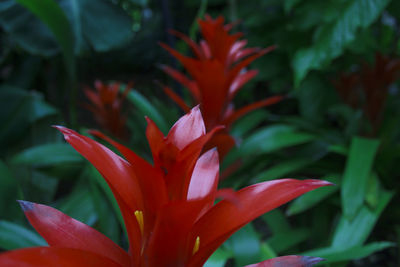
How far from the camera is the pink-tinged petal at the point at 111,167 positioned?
350 mm

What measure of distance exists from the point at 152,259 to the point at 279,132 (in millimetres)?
1103

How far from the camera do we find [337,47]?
132 cm

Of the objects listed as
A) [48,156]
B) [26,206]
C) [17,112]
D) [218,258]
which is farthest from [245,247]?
[17,112]

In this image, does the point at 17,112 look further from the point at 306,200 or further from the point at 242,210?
the point at 242,210

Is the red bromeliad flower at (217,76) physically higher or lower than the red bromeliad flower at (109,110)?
higher

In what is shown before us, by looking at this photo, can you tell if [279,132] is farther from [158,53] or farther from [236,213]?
[158,53]

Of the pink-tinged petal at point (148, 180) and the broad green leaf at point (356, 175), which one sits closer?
the pink-tinged petal at point (148, 180)

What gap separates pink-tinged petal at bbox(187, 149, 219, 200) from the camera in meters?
0.40

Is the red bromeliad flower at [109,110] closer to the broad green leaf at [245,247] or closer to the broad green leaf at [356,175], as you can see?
the broad green leaf at [245,247]

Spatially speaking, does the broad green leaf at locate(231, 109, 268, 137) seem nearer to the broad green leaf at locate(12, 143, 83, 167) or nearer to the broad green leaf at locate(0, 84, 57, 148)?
the broad green leaf at locate(12, 143, 83, 167)

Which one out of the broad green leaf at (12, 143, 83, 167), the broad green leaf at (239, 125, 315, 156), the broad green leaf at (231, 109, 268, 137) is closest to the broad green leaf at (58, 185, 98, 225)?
the broad green leaf at (12, 143, 83, 167)

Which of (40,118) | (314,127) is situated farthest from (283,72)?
(40,118)

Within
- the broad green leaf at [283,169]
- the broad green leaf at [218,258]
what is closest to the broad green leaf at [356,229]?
the broad green leaf at [283,169]

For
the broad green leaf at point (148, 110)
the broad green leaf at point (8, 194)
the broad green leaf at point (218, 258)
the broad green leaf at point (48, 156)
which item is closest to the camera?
the broad green leaf at point (218, 258)
